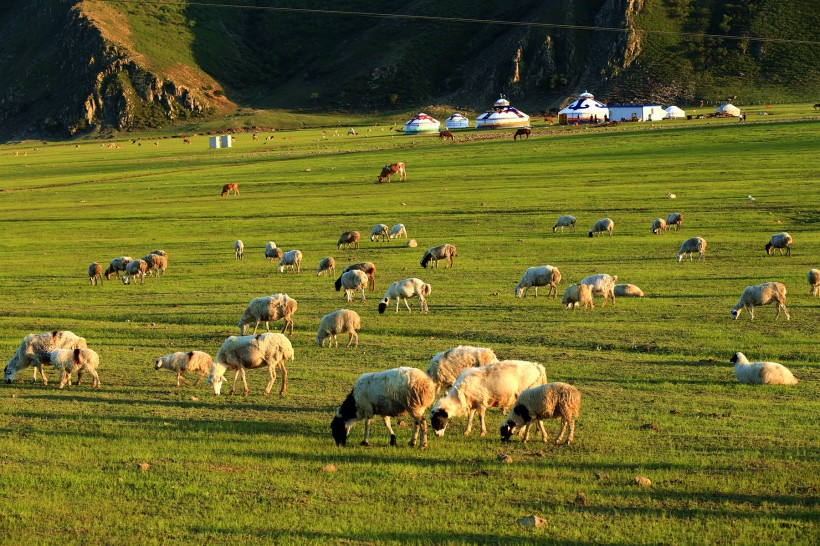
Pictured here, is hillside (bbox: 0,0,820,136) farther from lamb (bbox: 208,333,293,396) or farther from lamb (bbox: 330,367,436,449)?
lamb (bbox: 330,367,436,449)

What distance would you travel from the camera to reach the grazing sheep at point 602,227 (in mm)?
41875

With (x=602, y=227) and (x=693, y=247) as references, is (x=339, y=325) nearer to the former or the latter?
(x=693, y=247)

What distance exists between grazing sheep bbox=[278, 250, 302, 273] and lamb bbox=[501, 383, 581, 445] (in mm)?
21622

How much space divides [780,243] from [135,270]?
73.0ft

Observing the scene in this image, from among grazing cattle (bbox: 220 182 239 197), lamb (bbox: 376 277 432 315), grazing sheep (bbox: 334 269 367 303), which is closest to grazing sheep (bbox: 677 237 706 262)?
lamb (bbox: 376 277 432 315)

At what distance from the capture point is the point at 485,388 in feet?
51.1

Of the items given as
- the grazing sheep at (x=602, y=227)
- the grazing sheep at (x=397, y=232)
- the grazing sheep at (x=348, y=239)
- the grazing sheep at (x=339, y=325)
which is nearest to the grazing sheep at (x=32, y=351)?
the grazing sheep at (x=339, y=325)

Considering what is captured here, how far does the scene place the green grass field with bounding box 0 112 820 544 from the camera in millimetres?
12062

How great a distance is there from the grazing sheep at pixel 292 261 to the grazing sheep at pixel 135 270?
15.6ft

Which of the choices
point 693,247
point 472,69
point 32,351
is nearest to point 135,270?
point 32,351

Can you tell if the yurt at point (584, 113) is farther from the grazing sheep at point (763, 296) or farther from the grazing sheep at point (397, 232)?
the grazing sheep at point (763, 296)

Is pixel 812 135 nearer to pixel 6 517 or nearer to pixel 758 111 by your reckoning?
pixel 758 111

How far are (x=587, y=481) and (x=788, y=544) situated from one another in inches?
112

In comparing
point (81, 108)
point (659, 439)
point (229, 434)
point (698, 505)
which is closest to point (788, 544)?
point (698, 505)
